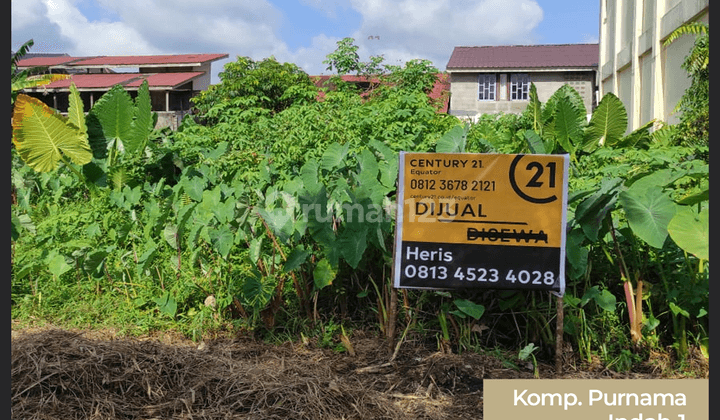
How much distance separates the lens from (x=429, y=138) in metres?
6.01

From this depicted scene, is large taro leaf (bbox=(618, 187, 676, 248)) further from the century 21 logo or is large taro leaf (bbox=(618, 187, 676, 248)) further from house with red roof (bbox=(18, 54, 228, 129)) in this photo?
house with red roof (bbox=(18, 54, 228, 129))

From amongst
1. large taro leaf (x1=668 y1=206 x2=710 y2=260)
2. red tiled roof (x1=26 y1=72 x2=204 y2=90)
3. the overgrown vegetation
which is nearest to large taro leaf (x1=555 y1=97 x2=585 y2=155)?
the overgrown vegetation

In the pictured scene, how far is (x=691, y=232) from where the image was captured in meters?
3.52

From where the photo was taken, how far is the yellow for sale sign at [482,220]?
372 centimetres

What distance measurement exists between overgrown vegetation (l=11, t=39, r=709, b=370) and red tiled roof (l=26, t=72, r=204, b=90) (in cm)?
1970

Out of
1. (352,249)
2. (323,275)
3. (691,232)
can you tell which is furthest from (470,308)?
(691,232)

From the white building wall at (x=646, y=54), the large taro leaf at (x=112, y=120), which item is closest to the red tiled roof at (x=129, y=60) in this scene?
the white building wall at (x=646, y=54)

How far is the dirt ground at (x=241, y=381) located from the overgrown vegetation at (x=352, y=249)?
0.24 meters

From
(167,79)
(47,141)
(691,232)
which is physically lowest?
(691,232)

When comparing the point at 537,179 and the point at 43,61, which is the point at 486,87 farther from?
the point at 537,179

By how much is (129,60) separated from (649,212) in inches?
1215

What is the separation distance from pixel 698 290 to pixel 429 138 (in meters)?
2.78

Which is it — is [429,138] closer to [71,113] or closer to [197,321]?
[197,321]

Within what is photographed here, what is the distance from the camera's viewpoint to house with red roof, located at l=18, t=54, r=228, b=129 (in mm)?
25828
